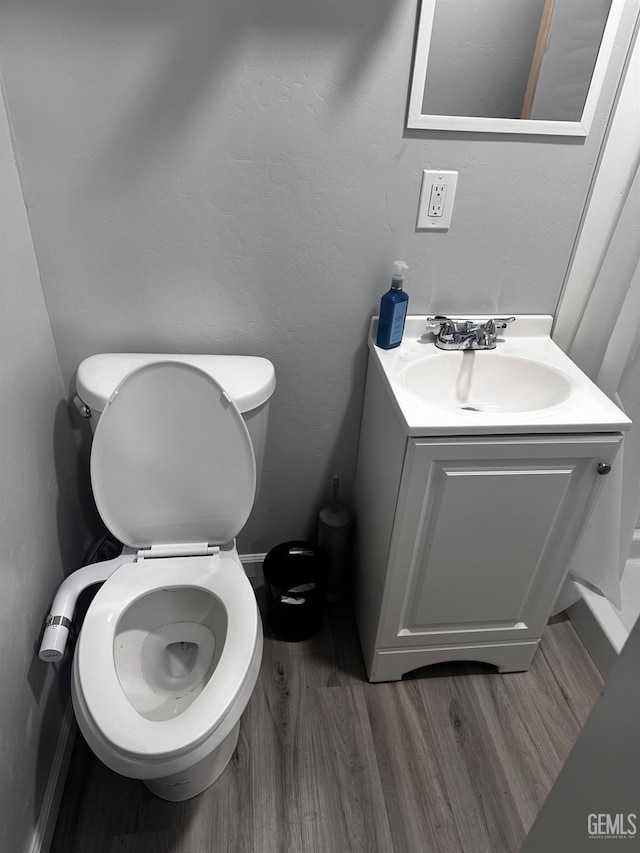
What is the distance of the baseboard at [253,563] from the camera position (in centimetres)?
191

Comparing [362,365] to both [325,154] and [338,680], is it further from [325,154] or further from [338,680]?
[338,680]

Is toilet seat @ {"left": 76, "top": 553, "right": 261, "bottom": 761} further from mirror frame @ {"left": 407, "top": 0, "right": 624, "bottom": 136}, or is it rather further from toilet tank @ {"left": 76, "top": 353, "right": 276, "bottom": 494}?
mirror frame @ {"left": 407, "top": 0, "right": 624, "bottom": 136}

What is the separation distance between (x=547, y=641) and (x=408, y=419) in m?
0.99

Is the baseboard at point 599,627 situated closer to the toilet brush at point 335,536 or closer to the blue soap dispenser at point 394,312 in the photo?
the toilet brush at point 335,536

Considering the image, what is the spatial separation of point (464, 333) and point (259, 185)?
597 millimetres

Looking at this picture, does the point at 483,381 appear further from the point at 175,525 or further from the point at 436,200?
the point at 175,525

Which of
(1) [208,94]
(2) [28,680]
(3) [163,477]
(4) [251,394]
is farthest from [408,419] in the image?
(2) [28,680]

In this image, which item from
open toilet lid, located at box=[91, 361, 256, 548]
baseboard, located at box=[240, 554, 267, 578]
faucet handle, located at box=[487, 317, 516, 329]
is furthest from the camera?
baseboard, located at box=[240, 554, 267, 578]

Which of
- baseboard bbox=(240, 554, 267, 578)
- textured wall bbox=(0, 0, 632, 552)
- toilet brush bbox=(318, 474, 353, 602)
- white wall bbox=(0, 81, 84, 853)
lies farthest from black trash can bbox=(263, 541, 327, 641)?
white wall bbox=(0, 81, 84, 853)

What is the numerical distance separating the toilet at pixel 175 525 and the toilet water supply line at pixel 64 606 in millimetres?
21

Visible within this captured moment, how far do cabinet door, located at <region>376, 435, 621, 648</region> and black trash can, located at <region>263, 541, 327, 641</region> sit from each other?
234 millimetres

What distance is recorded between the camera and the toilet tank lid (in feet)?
→ 4.33

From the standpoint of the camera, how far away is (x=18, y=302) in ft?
4.07

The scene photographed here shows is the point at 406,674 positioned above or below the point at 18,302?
below
